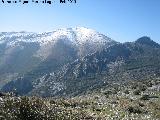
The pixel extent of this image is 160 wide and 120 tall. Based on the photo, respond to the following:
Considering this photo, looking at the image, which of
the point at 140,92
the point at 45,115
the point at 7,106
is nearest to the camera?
the point at 7,106

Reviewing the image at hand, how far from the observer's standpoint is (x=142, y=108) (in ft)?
104

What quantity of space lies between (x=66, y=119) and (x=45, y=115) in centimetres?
165

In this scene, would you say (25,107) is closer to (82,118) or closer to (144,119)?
(82,118)

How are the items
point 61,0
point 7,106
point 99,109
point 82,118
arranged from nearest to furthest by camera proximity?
point 61,0 < point 7,106 < point 82,118 < point 99,109

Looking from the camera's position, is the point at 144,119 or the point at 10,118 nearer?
the point at 10,118

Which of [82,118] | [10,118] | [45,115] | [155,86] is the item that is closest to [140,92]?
[155,86]

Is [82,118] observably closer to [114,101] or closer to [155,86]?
[114,101]

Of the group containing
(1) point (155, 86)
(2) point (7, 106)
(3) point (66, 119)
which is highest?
(2) point (7, 106)

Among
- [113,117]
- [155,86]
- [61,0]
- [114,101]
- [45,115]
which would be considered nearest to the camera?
[61,0]

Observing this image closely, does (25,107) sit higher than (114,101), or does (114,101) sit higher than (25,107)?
(25,107)

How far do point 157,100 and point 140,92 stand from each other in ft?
19.1

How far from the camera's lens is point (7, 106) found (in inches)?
741

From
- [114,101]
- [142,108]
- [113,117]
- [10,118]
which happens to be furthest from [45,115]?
[114,101]

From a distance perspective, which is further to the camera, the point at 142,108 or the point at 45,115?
the point at 142,108
